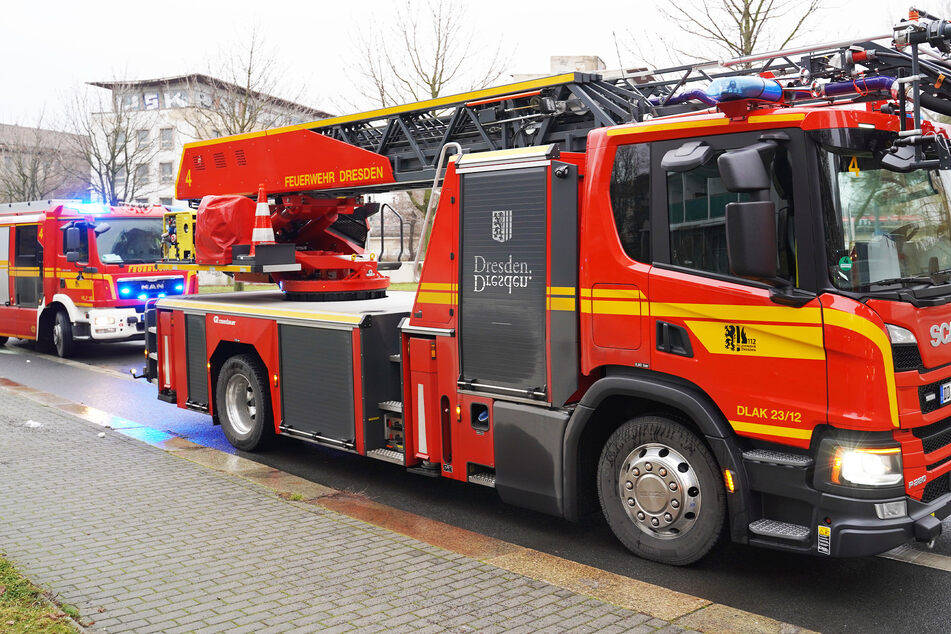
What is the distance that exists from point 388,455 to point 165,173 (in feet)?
208

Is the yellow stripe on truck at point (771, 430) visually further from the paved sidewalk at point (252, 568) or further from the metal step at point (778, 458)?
the paved sidewalk at point (252, 568)

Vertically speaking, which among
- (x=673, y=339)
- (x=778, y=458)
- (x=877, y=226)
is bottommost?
(x=778, y=458)

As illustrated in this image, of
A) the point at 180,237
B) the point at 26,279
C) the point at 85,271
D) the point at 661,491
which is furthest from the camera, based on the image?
the point at 26,279

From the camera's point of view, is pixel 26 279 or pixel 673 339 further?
pixel 26 279

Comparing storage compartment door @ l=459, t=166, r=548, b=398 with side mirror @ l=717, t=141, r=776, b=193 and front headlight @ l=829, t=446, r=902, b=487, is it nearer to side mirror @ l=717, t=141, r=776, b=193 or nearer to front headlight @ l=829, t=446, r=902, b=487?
side mirror @ l=717, t=141, r=776, b=193

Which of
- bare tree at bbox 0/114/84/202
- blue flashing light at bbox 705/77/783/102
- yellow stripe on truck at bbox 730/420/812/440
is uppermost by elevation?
bare tree at bbox 0/114/84/202

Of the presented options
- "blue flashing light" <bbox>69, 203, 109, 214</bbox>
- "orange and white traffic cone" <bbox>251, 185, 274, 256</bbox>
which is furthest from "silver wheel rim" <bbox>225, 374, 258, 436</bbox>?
"blue flashing light" <bbox>69, 203, 109, 214</bbox>

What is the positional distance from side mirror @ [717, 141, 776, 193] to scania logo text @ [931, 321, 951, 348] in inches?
45.4

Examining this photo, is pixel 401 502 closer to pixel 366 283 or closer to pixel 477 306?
pixel 477 306

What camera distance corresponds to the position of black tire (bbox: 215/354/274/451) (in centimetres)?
810

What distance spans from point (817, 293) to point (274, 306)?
17.0ft

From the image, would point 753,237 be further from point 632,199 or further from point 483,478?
point 483,478

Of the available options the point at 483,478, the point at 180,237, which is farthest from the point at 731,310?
the point at 180,237

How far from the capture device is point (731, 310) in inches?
183
